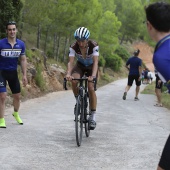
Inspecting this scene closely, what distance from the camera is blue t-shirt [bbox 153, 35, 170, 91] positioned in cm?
246

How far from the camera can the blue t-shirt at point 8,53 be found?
22.9 feet

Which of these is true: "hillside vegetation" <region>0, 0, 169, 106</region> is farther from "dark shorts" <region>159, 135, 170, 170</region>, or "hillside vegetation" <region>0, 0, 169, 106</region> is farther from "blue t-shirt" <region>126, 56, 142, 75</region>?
"blue t-shirt" <region>126, 56, 142, 75</region>

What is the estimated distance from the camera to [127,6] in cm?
7594

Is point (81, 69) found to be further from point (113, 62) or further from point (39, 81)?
point (113, 62)

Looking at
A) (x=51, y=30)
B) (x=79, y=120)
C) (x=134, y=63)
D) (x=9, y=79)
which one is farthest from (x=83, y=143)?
(x=51, y=30)

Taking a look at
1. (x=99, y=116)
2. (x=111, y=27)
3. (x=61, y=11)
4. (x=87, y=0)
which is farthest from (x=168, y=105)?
(x=111, y=27)

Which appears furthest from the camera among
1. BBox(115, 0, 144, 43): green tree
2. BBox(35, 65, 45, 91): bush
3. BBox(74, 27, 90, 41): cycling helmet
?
BBox(115, 0, 144, 43): green tree

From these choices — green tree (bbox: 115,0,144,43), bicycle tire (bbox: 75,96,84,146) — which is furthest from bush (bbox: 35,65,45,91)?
green tree (bbox: 115,0,144,43)

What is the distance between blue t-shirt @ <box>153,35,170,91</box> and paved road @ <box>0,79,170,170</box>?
8.48ft

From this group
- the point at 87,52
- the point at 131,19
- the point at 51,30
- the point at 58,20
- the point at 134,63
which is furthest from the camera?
the point at 131,19

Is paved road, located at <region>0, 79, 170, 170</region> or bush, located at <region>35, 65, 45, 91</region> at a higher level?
paved road, located at <region>0, 79, 170, 170</region>

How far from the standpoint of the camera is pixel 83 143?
6211mm

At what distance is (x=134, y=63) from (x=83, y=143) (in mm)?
8815

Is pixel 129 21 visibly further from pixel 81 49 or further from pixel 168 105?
pixel 81 49
